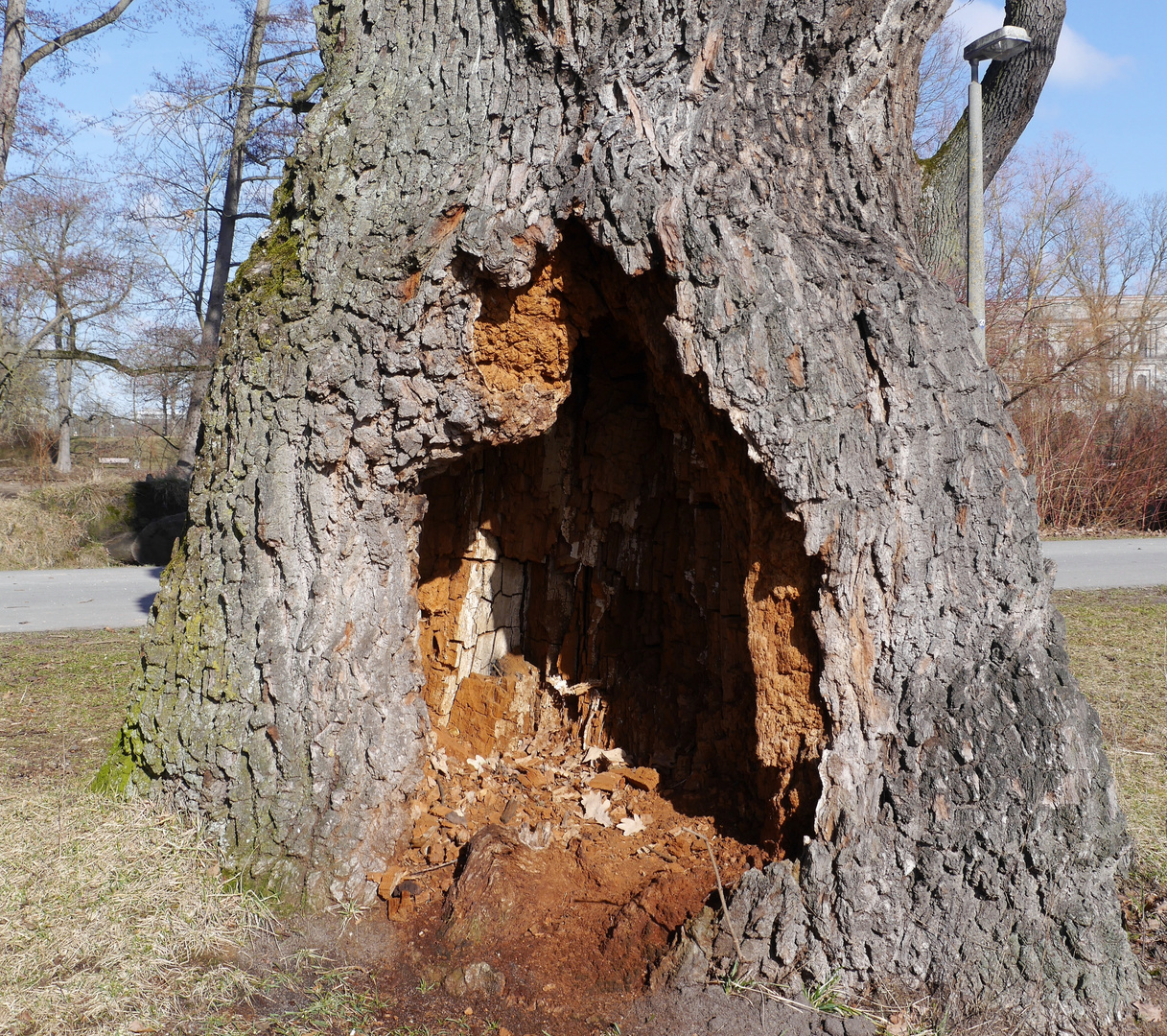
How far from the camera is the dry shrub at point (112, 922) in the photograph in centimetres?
242

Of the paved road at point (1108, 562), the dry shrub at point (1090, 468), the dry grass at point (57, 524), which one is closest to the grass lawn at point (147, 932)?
the paved road at point (1108, 562)

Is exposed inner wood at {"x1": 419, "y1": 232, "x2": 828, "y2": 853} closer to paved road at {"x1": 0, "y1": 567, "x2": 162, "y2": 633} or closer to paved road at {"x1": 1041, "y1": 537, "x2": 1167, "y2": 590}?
paved road at {"x1": 0, "y1": 567, "x2": 162, "y2": 633}

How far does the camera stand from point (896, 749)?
8.98ft

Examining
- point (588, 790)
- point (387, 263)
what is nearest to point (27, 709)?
point (588, 790)

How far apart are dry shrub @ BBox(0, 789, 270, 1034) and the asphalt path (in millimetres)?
5497

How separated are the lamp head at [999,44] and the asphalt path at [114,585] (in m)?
4.34

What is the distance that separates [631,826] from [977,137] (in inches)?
230

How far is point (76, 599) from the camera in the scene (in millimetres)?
9516

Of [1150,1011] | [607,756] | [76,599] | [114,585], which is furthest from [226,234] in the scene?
[1150,1011]

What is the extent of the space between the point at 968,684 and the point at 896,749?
12.4 inches

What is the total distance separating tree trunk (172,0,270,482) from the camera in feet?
45.6

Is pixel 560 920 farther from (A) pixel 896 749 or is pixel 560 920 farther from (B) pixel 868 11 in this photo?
(B) pixel 868 11

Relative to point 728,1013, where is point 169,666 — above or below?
above

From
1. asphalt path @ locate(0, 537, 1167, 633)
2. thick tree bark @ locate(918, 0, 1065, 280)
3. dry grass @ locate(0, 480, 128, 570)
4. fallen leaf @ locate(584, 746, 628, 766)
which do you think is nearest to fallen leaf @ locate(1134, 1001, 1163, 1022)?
fallen leaf @ locate(584, 746, 628, 766)
